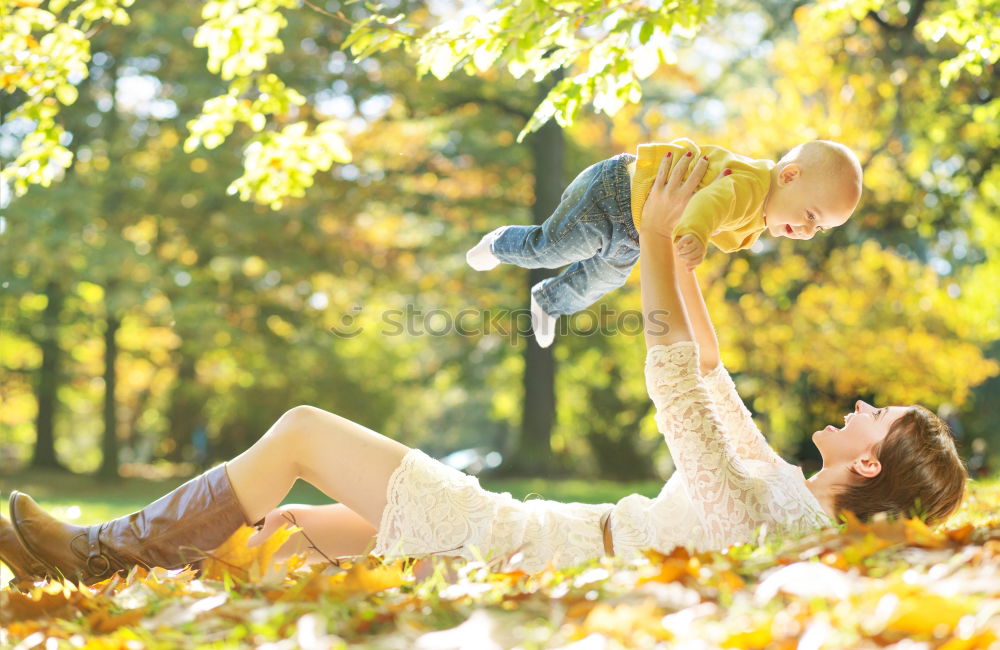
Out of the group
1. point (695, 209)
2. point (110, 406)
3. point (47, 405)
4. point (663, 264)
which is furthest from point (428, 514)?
point (47, 405)

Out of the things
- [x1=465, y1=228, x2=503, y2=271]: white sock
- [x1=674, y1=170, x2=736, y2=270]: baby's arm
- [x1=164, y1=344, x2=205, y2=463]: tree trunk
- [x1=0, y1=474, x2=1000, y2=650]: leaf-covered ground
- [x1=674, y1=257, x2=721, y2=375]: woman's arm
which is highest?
[x1=164, y1=344, x2=205, y2=463]: tree trunk

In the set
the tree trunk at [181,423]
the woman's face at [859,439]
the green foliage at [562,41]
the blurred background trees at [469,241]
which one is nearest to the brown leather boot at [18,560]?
the green foliage at [562,41]

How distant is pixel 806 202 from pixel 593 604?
6.98ft

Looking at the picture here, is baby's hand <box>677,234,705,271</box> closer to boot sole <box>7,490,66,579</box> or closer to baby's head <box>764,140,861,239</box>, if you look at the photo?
baby's head <box>764,140,861,239</box>

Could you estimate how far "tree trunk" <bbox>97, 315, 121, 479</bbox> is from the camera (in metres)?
14.2

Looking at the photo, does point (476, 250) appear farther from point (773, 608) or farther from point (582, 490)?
point (582, 490)

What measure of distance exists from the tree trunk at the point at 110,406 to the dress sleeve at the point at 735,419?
12488 millimetres

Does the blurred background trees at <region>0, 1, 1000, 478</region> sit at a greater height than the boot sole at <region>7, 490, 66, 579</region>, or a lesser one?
greater

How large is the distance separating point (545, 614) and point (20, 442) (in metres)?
27.5

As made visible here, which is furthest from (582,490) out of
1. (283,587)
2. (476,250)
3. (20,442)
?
(20,442)

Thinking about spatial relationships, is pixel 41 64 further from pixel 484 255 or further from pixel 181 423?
pixel 181 423

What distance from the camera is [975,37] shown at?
4.53 metres

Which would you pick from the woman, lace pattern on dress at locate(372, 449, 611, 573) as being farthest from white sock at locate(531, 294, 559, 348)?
lace pattern on dress at locate(372, 449, 611, 573)

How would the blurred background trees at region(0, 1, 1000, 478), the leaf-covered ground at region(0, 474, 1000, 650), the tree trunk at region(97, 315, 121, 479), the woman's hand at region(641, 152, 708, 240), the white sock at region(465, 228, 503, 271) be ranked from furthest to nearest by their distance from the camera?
the tree trunk at region(97, 315, 121, 479), the blurred background trees at region(0, 1, 1000, 478), the white sock at region(465, 228, 503, 271), the woman's hand at region(641, 152, 708, 240), the leaf-covered ground at region(0, 474, 1000, 650)
